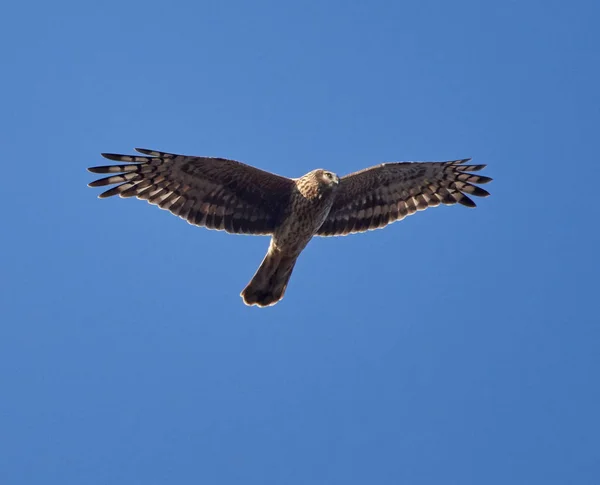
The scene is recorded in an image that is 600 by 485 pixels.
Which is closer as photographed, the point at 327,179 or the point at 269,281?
the point at 327,179

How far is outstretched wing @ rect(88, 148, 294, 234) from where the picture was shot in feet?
40.8

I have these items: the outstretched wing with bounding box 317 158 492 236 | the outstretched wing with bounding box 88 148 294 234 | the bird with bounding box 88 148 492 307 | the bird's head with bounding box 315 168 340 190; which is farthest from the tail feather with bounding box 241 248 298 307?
the bird's head with bounding box 315 168 340 190

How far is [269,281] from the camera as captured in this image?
41.5 ft

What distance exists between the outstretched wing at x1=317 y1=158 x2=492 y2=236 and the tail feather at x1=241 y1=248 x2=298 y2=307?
2.73 ft

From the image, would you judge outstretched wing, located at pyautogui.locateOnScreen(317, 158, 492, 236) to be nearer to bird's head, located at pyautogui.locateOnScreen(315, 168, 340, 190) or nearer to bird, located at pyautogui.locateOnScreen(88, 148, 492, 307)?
bird, located at pyautogui.locateOnScreen(88, 148, 492, 307)

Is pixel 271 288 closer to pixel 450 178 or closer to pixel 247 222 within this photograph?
pixel 247 222

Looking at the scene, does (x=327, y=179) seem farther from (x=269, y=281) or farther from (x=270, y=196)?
(x=269, y=281)

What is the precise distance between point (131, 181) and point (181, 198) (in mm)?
658

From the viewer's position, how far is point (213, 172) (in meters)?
12.5

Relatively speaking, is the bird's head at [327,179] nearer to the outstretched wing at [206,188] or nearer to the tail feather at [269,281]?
the outstretched wing at [206,188]

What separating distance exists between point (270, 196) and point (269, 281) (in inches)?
43.1

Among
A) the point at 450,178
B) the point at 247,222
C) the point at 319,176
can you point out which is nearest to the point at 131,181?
the point at 247,222

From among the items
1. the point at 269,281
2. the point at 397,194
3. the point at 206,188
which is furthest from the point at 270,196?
the point at 397,194

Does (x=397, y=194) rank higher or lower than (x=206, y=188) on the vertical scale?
higher
